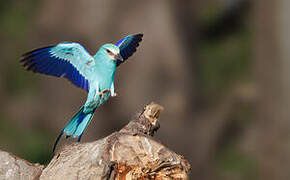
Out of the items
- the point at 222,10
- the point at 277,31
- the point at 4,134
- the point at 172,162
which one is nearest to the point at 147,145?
the point at 172,162

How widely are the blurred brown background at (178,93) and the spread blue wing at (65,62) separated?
3.01m

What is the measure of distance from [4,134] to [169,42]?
2.46m

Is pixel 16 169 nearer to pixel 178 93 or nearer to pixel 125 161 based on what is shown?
pixel 125 161

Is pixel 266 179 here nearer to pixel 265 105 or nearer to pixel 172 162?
pixel 265 105

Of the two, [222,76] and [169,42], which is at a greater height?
[169,42]

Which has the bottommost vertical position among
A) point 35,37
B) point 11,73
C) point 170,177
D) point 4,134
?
point 4,134

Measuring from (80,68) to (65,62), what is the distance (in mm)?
65

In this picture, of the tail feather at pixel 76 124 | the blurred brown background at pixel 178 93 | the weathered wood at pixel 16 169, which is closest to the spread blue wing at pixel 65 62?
the tail feather at pixel 76 124

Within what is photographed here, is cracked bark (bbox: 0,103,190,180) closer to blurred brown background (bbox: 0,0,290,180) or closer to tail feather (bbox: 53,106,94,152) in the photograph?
tail feather (bbox: 53,106,94,152)

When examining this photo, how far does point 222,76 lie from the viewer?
7.20m

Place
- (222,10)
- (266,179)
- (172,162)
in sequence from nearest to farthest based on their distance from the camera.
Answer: (172,162) < (266,179) < (222,10)

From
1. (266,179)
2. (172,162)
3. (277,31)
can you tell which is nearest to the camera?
(172,162)

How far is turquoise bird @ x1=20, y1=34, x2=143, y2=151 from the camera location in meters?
2.00

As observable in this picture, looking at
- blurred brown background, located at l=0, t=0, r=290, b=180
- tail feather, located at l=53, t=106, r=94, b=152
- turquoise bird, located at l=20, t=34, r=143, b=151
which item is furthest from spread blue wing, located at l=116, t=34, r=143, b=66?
blurred brown background, located at l=0, t=0, r=290, b=180
